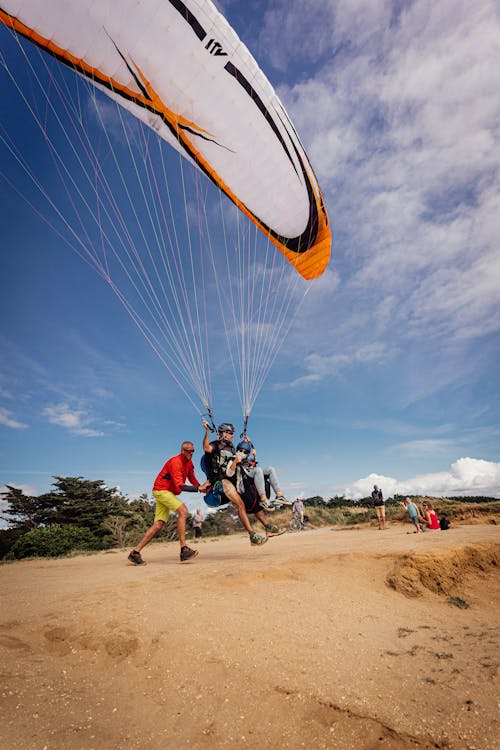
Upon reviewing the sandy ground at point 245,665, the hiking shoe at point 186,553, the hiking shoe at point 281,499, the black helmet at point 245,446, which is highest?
the black helmet at point 245,446

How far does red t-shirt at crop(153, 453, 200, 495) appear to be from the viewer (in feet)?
22.7

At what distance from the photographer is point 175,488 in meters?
6.94

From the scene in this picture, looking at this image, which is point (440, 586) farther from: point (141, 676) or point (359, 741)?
point (141, 676)

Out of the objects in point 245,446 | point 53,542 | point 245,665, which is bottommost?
point 245,665

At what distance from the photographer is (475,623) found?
459 centimetres

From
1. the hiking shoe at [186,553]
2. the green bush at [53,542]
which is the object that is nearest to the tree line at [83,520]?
the green bush at [53,542]

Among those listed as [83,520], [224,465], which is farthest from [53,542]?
[224,465]

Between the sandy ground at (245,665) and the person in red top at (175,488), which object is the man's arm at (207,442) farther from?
the sandy ground at (245,665)

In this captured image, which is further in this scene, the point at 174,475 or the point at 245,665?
the point at 174,475

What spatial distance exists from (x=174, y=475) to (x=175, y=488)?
0.83 feet

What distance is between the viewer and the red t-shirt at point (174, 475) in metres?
6.93

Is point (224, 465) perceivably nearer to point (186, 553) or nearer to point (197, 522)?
point (186, 553)

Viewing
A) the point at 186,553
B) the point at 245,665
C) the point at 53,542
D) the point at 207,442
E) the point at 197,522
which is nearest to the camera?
the point at 245,665

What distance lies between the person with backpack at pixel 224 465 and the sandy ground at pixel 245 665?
1.10 m
